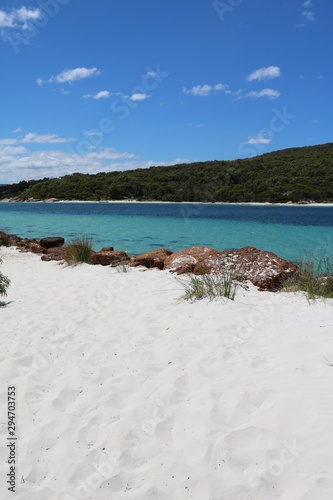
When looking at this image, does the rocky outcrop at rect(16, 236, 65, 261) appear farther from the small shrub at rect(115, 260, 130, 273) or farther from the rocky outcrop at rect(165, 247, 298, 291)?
the rocky outcrop at rect(165, 247, 298, 291)

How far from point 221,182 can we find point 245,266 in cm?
6670

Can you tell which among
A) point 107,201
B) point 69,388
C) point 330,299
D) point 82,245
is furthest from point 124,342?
point 107,201

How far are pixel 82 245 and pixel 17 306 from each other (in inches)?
198

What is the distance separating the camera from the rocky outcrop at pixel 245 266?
24.0ft

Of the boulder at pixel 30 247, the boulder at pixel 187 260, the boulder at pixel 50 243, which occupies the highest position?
the boulder at pixel 187 260

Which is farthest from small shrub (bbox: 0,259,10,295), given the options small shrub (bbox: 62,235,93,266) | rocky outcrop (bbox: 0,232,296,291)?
small shrub (bbox: 62,235,93,266)

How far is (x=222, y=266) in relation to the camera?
27.0 feet

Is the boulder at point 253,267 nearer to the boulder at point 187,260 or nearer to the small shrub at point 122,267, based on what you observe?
the boulder at point 187,260

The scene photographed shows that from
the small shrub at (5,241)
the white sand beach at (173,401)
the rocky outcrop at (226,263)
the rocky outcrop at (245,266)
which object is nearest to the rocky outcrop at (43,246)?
the small shrub at (5,241)

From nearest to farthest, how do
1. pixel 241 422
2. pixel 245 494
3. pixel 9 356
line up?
pixel 245 494 → pixel 241 422 → pixel 9 356

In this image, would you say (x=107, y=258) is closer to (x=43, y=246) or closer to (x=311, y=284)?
(x=311, y=284)

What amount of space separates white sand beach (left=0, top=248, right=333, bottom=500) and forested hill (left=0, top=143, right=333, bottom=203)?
2331 inches

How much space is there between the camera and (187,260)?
9.52 meters

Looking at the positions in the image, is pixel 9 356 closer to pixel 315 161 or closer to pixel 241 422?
pixel 241 422
